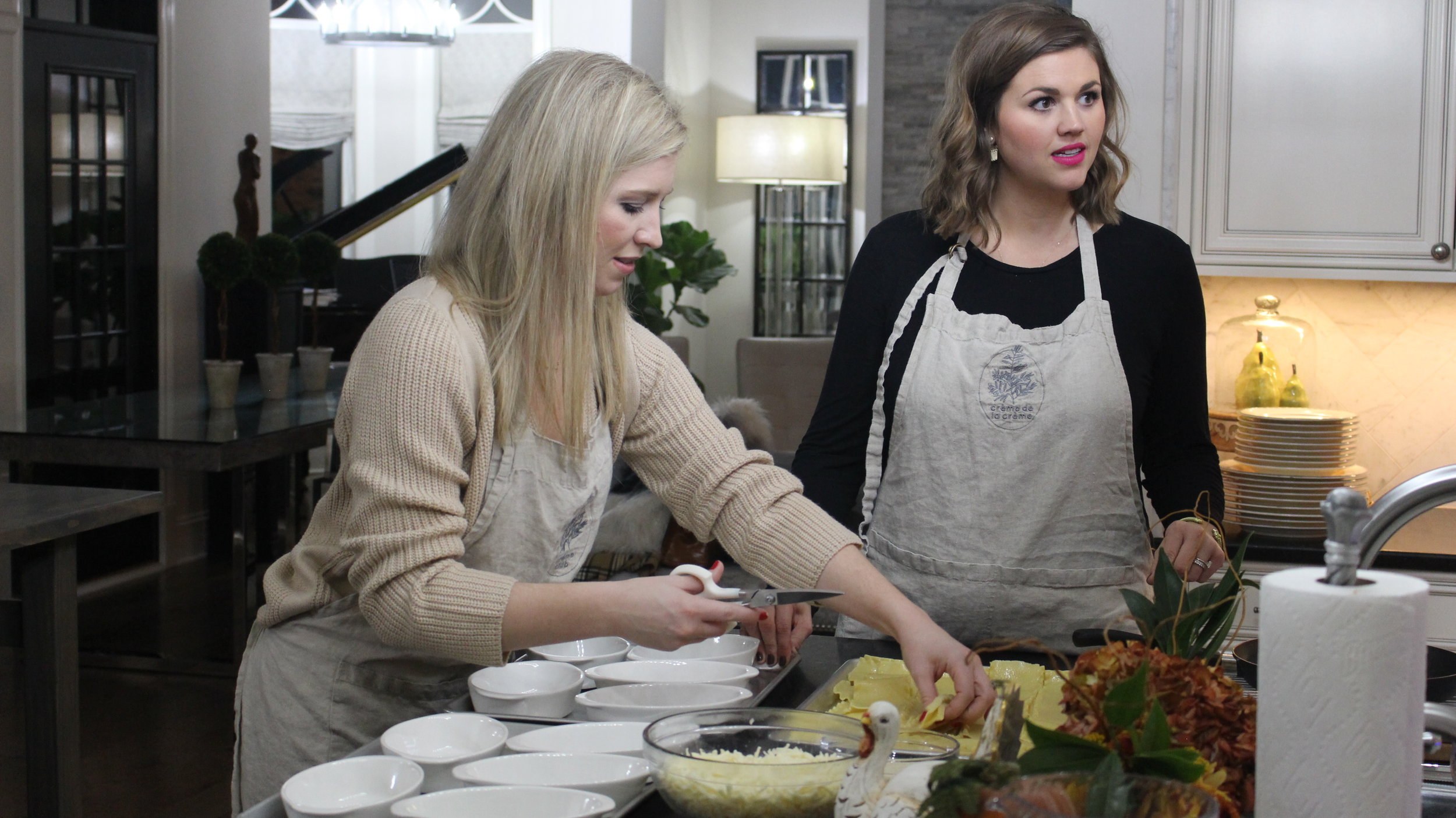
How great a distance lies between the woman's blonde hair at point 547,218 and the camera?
1.44 meters

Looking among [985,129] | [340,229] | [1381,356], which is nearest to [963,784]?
[985,129]

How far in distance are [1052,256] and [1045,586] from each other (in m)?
0.47

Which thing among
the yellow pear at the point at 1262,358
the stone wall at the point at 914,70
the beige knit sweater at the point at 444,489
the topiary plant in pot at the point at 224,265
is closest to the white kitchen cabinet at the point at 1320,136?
the yellow pear at the point at 1262,358

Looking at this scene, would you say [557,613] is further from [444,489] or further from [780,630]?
[780,630]

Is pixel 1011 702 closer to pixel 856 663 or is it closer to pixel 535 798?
pixel 535 798

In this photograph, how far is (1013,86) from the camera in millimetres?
1865

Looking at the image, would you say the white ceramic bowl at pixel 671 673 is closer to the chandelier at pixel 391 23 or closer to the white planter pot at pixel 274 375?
the white planter pot at pixel 274 375

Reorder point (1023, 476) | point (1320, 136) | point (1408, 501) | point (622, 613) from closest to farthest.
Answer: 1. point (1408, 501)
2. point (622, 613)
3. point (1023, 476)
4. point (1320, 136)

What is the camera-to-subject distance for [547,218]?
1450mm

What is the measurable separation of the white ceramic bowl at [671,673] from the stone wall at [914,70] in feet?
18.1

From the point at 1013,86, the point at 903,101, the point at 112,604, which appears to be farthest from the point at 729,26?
the point at 1013,86

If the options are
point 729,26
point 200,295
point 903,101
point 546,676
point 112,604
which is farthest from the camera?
point 729,26

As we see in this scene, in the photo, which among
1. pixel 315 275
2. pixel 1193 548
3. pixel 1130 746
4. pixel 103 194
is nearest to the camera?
pixel 1130 746

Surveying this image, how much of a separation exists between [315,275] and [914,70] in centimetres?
340
